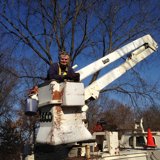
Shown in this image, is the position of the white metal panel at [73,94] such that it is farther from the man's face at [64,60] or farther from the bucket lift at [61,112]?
the man's face at [64,60]

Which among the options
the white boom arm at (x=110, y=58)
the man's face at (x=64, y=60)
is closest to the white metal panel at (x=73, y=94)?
the man's face at (x=64, y=60)

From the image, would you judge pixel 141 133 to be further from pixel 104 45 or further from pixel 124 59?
pixel 104 45

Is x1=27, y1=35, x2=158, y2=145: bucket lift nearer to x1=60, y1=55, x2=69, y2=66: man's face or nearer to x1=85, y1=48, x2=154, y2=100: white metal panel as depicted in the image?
x1=60, y1=55, x2=69, y2=66: man's face

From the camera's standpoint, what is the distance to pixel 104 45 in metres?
13.1

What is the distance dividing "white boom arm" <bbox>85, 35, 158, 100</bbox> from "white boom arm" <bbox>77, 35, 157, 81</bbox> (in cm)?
4

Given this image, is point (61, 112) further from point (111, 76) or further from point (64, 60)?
point (111, 76)

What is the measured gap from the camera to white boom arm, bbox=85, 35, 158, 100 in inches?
292

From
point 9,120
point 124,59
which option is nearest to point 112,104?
point 9,120

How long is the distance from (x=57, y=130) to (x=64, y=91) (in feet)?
2.22

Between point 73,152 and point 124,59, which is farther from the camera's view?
point 124,59

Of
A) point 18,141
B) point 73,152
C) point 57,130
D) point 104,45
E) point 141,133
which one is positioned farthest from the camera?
point 18,141

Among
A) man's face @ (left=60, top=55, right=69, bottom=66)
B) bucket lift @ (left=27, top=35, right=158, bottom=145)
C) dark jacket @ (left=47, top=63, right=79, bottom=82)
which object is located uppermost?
man's face @ (left=60, top=55, right=69, bottom=66)

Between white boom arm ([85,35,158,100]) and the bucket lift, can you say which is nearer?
the bucket lift

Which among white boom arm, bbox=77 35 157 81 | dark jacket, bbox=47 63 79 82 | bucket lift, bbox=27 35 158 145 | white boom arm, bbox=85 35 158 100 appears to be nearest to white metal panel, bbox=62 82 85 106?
bucket lift, bbox=27 35 158 145
